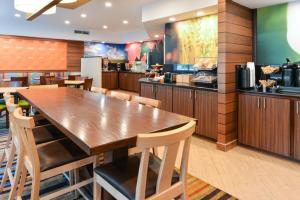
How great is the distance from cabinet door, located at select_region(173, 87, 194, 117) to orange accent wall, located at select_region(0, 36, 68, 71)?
283 inches

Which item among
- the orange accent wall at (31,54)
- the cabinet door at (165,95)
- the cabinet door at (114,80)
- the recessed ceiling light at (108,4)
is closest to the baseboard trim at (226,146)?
the cabinet door at (165,95)

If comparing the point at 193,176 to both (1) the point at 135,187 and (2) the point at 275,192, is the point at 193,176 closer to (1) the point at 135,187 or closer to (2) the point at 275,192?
(2) the point at 275,192

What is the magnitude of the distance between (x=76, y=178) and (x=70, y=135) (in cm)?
97

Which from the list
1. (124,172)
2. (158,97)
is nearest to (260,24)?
(158,97)

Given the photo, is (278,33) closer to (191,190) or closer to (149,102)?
(149,102)

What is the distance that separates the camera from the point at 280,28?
365 cm

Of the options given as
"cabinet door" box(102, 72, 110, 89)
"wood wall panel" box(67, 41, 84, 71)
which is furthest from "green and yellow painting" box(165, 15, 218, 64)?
"wood wall panel" box(67, 41, 84, 71)

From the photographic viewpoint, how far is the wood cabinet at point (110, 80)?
423 inches

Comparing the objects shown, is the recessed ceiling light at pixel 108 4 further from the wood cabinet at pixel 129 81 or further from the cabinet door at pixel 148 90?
the wood cabinet at pixel 129 81

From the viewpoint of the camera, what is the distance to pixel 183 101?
4199 mm

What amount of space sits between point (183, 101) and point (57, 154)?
2.78 m

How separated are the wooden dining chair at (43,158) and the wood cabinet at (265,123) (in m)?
2.46

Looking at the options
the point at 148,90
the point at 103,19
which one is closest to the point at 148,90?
the point at 148,90

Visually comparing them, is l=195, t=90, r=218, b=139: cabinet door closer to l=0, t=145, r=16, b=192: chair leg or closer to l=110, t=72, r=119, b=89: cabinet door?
l=0, t=145, r=16, b=192: chair leg
